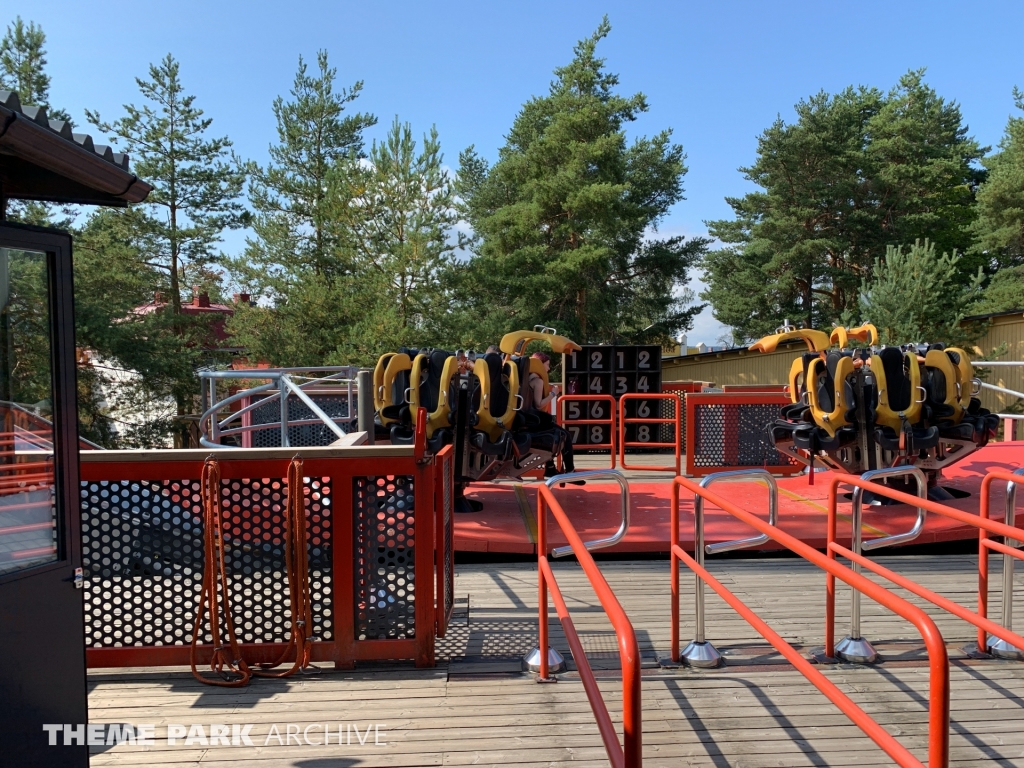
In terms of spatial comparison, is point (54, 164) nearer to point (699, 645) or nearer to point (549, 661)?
point (549, 661)

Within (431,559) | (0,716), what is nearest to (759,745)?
(431,559)

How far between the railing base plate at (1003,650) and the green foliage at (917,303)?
64.0 feet

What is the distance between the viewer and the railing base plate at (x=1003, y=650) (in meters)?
3.97

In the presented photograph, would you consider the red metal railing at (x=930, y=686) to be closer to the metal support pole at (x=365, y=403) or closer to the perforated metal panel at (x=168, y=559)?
the perforated metal panel at (x=168, y=559)

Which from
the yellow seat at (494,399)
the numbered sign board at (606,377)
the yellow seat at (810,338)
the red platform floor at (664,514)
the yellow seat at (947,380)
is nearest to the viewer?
the red platform floor at (664,514)

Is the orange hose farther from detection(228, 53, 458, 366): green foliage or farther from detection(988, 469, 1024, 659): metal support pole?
detection(228, 53, 458, 366): green foliage

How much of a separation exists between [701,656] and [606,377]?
33.1ft

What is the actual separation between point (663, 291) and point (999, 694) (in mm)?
28381

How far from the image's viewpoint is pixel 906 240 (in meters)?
31.7

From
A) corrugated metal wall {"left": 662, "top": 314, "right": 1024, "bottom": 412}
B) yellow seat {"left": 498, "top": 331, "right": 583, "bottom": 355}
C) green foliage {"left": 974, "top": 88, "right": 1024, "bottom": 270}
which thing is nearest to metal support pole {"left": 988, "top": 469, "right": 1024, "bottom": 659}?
yellow seat {"left": 498, "top": 331, "right": 583, "bottom": 355}

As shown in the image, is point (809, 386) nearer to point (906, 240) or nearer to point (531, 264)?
point (531, 264)

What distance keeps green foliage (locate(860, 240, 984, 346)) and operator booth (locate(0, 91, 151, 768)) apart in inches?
878

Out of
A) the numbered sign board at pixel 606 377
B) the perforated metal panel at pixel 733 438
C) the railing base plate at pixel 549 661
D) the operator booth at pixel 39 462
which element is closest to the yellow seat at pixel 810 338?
the perforated metal panel at pixel 733 438

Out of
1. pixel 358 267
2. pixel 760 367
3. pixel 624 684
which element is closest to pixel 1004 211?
pixel 760 367
